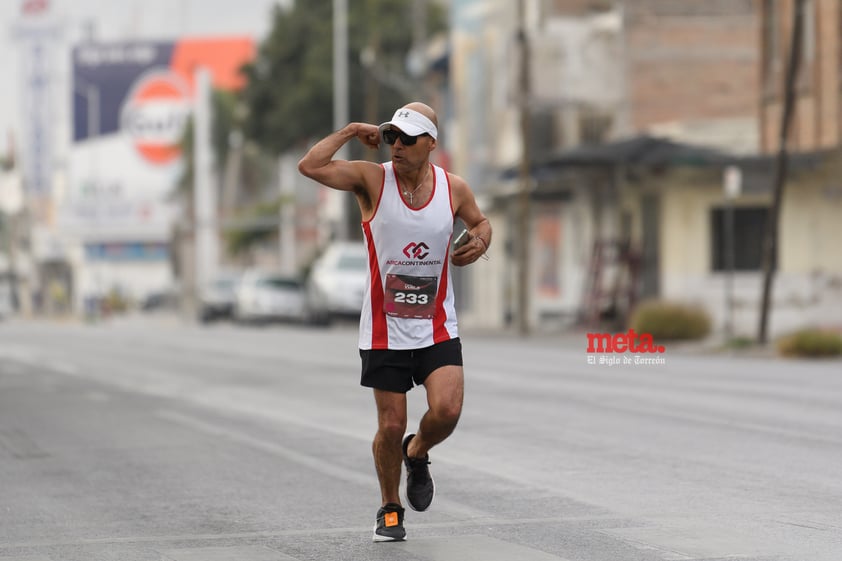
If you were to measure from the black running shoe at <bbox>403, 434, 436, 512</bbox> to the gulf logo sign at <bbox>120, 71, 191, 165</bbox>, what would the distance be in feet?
351

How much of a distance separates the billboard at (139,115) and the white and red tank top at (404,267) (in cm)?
10645

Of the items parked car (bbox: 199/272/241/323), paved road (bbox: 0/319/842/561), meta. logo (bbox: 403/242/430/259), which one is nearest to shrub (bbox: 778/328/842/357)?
paved road (bbox: 0/319/842/561)

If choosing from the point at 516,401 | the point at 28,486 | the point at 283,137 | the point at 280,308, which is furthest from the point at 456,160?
the point at 28,486

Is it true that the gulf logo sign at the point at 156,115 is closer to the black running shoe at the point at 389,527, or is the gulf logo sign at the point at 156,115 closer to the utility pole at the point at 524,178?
the utility pole at the point at 524,178

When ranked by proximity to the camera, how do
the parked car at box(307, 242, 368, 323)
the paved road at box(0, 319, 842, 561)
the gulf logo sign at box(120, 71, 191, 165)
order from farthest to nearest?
the gulf logo sign at box(120, 71, 191, 165), the parked car at box(307, 242, 368, 323), the paved road at box(0, 319, 842, 561)

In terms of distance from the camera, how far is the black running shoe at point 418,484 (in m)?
9.05

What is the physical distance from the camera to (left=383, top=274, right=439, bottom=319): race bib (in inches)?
346

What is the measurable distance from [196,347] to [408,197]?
2433cm

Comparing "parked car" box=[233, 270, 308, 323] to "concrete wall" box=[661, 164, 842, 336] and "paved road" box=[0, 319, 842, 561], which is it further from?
"paved road" box=[0, 319, 842, 561]

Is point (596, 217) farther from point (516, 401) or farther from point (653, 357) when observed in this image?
point (516, 401)

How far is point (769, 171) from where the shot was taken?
35.8 m

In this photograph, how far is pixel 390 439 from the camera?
8906mm

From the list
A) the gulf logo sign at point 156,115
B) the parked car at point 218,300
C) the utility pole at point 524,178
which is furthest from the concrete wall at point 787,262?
the gulf logo sign at point 156,115

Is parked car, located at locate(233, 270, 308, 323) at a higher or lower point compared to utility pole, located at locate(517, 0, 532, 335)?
lower
